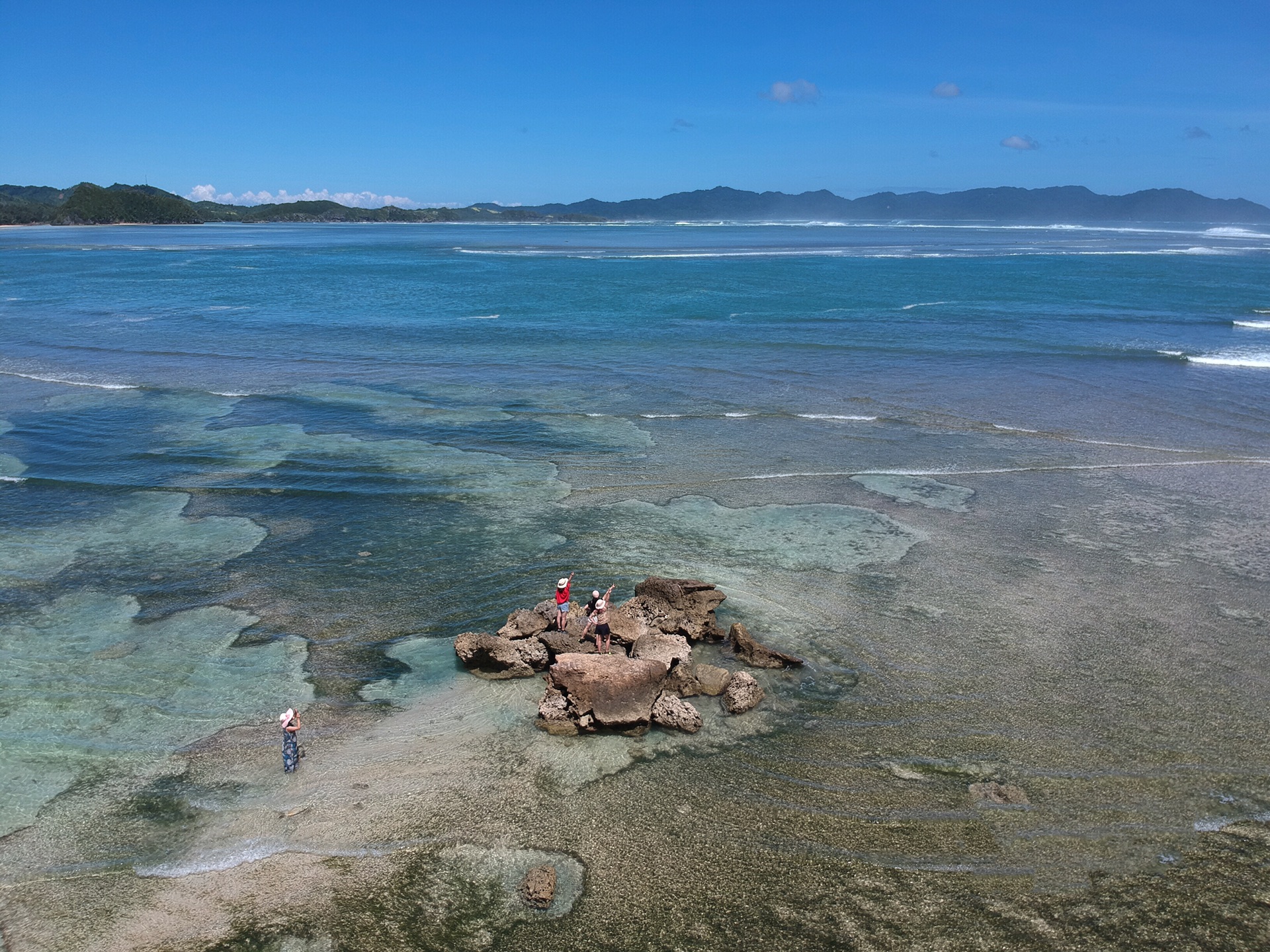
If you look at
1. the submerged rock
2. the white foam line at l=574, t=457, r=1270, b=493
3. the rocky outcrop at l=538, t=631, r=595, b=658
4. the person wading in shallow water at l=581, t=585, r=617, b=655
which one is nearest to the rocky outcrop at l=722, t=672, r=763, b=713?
the submerged rock

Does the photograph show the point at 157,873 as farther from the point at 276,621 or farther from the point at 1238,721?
the point at 1238,721

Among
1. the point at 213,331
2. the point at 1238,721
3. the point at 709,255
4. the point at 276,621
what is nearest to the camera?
the point at 1238,721

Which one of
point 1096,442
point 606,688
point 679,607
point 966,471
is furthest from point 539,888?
point 1096,442

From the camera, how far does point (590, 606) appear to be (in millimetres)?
15352

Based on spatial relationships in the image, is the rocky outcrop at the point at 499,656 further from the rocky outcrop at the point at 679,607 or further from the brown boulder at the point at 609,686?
the rocky outcrop at the point at 679,607

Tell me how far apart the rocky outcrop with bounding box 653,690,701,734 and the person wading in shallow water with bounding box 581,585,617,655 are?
148 centimetres

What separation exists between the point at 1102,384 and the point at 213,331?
45.3m

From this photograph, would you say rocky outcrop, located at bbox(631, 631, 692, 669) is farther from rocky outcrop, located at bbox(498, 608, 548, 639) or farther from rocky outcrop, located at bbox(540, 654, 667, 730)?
rocky outcrop, located at bbox(498, 608, 548, 639)

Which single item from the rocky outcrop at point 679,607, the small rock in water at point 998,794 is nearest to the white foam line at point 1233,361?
the rocky outcrop at point 679,607

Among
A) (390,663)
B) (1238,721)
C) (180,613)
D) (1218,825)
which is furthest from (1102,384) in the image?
(180,613)

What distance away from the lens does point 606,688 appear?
13109mm

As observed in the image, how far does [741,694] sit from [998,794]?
3.86 m

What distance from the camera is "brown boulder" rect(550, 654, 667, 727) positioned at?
13078 mm

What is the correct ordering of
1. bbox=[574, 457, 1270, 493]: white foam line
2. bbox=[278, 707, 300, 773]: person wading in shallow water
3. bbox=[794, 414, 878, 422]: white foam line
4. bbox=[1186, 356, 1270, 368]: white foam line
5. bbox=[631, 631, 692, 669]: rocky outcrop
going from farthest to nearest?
bbox=[1186, 356, 1270, 368]: white foam line → bbox=[794, 414, 878, 422]: white foam line → bbox=[574, 457, 1270, 493]: white foam line → bbox=[631, 631, 692, 669]: rocky outcrop → bbox=[278, 707, 300, 773]: person wading in shallow water
